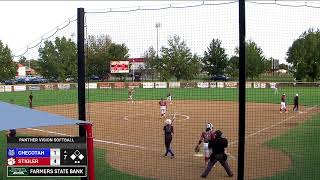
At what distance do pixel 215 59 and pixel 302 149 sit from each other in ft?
27.1

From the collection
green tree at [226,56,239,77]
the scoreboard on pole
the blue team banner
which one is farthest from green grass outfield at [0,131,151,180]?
the blue team banner

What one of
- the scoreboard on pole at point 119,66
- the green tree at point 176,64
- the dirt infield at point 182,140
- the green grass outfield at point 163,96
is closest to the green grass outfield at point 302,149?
the dirt infield at point 182,140

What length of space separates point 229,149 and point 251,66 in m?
4.84

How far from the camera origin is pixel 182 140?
1920 centimetres

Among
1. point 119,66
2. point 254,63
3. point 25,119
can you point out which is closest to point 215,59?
point 119,66

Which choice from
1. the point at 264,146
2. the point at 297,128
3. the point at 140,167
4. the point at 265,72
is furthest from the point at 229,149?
the point at 297,128

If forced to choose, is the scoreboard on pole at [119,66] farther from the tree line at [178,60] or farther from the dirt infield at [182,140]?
the dirt infield at [182,140]

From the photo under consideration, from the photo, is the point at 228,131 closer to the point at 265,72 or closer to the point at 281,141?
the point at 281,141

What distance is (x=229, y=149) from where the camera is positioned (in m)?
16.4

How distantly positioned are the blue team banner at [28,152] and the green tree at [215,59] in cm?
390
